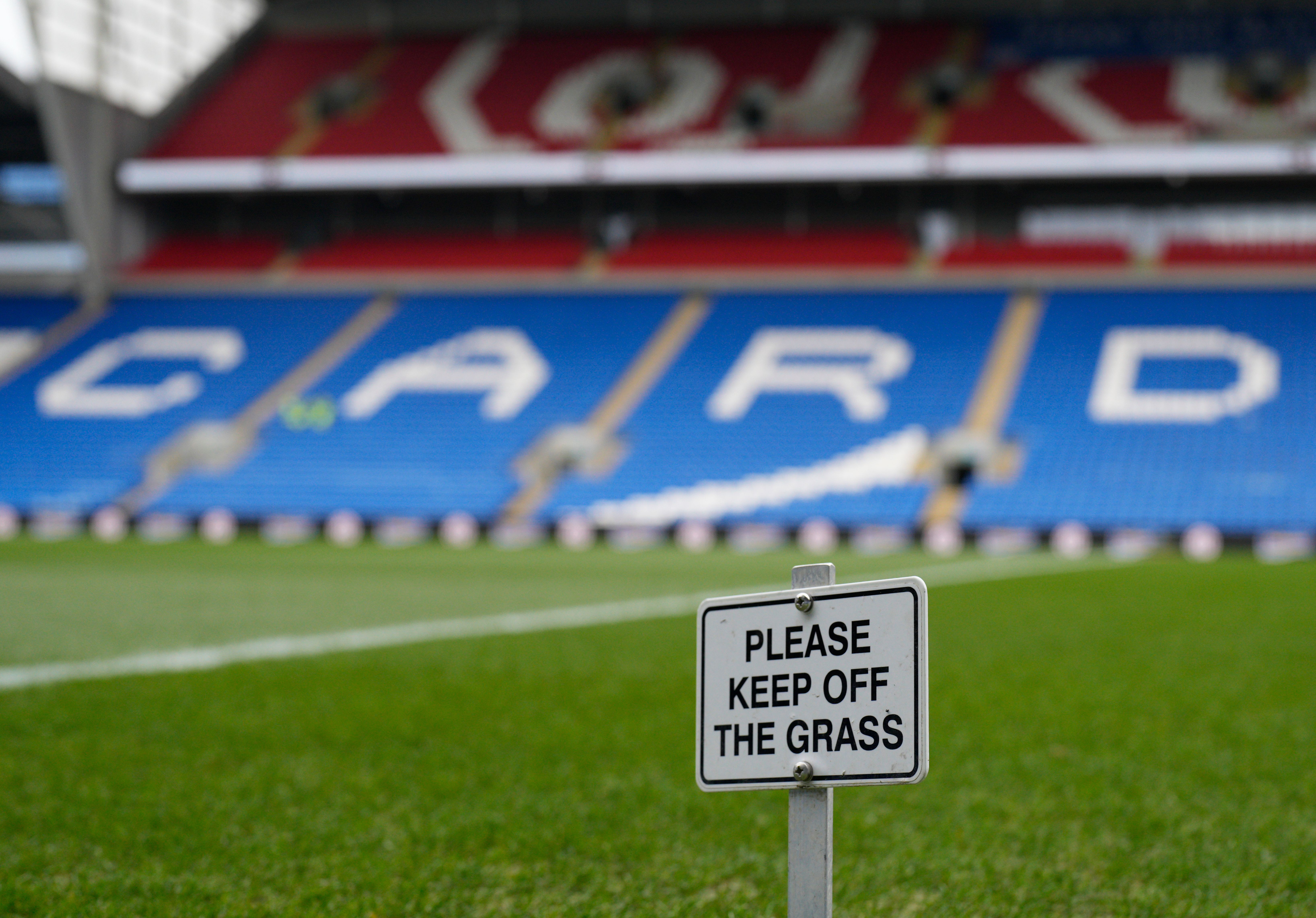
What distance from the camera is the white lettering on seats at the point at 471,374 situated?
74.4 ft

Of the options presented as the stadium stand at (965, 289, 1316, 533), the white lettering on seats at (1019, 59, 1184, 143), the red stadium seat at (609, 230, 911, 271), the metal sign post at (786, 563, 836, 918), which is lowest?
the metal sign post at (786, 563, 836, 918)

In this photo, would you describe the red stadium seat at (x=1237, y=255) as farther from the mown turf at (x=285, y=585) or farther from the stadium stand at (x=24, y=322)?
the stadium stand at (x=24, y=322)

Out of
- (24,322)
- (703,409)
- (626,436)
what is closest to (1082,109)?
(703,409)

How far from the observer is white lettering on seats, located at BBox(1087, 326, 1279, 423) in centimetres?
2009

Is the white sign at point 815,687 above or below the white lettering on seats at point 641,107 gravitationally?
below

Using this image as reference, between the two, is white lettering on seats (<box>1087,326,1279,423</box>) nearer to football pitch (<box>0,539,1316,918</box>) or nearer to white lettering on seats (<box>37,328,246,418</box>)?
football pitch (<box>0,539,1316,918</box>)

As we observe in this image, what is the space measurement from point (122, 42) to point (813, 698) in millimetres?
28537

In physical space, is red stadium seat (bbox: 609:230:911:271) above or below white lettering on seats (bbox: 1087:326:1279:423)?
above

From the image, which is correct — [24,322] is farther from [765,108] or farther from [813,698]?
[813,698]

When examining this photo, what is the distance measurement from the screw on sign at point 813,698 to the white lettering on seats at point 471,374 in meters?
20.9

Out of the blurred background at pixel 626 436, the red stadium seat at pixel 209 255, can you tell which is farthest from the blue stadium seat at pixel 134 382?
the red stadium seat at pixel 209 255

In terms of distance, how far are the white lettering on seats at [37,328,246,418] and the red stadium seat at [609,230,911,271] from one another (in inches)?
321

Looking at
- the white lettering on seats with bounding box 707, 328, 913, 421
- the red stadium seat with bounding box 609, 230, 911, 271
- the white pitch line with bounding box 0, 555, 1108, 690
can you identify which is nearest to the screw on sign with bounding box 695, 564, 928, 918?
the white pitch line with bounding box 0, 555, 1108, 690

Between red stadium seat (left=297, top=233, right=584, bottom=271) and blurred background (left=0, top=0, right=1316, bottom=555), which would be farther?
red stadium seat (left=297, top=233, right=584, bottom=271)
